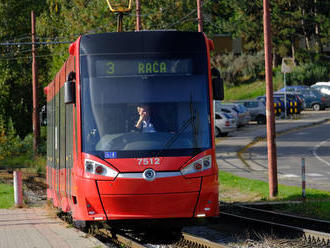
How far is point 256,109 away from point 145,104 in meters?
41.2

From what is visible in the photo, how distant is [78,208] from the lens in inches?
476

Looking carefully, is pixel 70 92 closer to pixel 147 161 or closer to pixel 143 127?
pixel 143 127

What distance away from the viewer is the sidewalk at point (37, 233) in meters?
12.6

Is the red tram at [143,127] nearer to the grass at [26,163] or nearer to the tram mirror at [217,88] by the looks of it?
the tram mirror at [217,88]

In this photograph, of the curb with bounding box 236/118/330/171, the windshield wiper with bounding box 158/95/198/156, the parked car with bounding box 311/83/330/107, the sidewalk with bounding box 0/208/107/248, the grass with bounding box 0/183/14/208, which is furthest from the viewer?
the parked car with bounding box 311/83/330/107

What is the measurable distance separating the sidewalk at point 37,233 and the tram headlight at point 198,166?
183cm

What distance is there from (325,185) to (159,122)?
13.0 meters

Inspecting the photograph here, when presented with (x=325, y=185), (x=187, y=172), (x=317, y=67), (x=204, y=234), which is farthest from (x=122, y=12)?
(x=317, y=67)

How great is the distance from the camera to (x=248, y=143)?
133 feet

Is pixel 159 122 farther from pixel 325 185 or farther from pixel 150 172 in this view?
pixel 325 185

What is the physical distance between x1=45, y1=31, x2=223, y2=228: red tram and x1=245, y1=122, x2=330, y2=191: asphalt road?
11.6 meters

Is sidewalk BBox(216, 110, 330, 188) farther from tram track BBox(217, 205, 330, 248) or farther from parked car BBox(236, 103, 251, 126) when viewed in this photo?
tram track BBox(217, 205, 330, 248)

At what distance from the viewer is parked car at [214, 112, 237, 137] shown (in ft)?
145

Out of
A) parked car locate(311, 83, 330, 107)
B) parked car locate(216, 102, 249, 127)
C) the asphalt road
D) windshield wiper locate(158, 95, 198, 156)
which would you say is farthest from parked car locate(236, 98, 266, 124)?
windshield wiper locate(158, 95, 198, 156)
